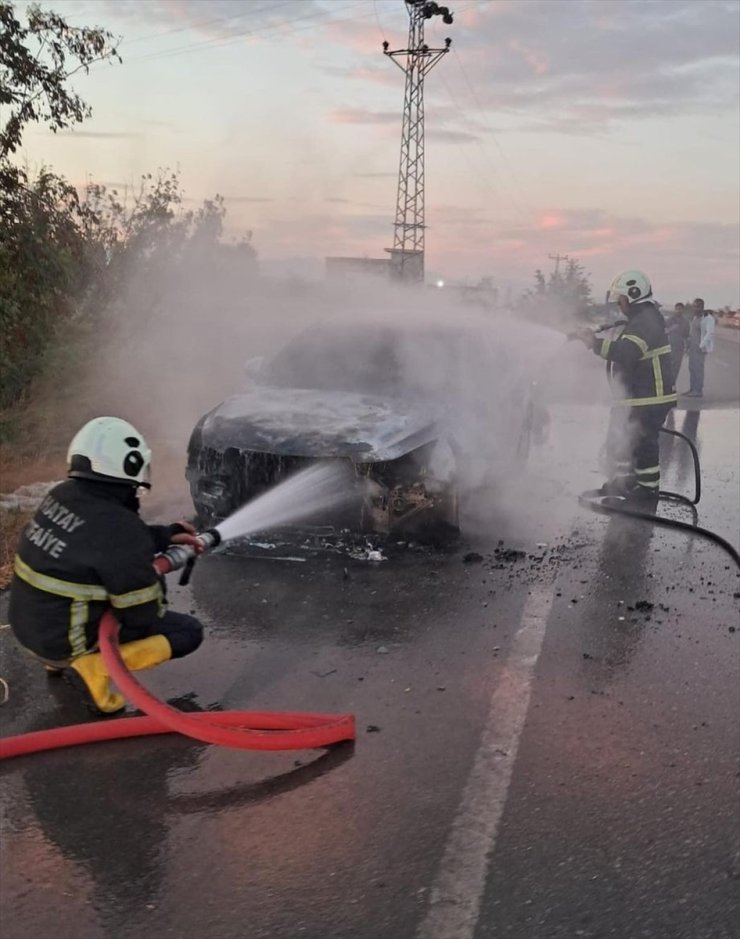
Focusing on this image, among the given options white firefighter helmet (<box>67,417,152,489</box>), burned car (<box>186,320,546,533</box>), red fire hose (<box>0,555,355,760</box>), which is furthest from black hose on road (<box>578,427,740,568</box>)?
white firefighter helmet (<box>67,417,152,489</box>)

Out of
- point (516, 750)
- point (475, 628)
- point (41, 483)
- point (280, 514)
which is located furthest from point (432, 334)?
point (516, 750)

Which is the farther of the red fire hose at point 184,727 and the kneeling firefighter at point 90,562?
the kneeling firefighter at point 90,562

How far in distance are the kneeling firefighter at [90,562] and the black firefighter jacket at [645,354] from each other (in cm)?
528

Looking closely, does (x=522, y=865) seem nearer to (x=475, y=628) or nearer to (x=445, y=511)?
(x=475, y=628)

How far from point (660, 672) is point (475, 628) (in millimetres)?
1037

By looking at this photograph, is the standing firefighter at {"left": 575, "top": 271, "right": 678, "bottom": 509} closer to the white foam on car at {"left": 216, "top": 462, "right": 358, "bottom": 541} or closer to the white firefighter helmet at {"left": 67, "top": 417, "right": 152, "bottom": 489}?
the white foam on car at {"left": 216, "top": 462, "right": 358, "bottom": 541}

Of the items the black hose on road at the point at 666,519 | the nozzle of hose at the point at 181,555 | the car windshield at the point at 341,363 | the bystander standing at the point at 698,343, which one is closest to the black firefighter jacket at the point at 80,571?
the nozzle of hose at the point at 181,555

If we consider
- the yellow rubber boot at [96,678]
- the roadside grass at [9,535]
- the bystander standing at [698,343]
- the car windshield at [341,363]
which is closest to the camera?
the yellow rubber boot at [96,678]

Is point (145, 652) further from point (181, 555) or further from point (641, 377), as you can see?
point (641, 377)

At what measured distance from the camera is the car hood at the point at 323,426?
5.75 meters

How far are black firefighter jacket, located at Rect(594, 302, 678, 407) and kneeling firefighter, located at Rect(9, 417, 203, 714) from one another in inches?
208

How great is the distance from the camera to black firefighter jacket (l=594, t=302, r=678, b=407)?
299 inches

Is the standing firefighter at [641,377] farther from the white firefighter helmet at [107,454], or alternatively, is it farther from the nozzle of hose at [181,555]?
the white firefighter helmet at [107,454]

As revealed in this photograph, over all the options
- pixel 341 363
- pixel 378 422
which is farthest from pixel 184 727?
pixel 341 363
